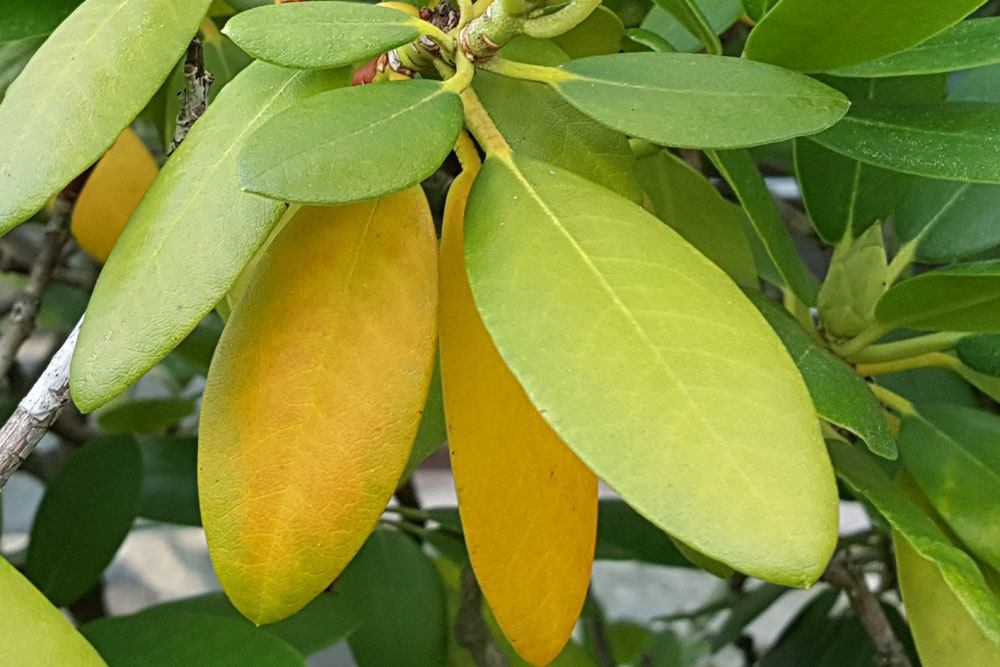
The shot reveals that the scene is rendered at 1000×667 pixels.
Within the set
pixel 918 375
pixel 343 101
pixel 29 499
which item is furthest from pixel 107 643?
pixel 29 499

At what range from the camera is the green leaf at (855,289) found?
25.4 inches

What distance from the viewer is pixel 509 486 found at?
0.45m

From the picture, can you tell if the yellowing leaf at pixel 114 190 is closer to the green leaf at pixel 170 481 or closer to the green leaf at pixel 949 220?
the green leaf at pixel 170 481

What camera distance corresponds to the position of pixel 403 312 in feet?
1.41

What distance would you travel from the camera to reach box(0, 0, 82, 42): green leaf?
57 centimetres

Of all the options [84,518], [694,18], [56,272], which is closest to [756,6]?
[694,18]

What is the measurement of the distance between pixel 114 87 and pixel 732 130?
234 mm

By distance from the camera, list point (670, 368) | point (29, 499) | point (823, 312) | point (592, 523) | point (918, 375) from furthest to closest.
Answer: point (29, 499) < point (918, 375) < point (823, 312) < point (592, 523) < point (670, 368)

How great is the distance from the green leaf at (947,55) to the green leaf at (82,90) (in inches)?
11.4

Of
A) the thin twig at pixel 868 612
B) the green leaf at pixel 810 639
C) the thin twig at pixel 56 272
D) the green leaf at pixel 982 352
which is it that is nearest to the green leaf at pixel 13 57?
the thin twig at pixel 56 272

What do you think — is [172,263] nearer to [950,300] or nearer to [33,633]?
[33,633]

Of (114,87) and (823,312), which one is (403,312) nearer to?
(114,87)

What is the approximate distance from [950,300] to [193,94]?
38 centimetres

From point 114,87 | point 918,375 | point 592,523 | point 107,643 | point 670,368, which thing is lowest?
point 918,375
